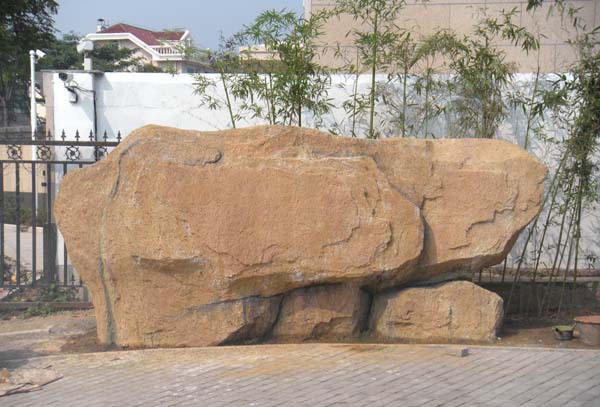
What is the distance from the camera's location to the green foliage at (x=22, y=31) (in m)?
20.3

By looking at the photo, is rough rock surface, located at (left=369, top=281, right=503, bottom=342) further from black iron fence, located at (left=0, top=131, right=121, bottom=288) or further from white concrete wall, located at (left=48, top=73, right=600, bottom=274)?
white concrete wall, located at (left=48, top=73, right=600, bottom=274)

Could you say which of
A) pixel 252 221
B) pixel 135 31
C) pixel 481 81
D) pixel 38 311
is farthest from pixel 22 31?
pixel 135 31

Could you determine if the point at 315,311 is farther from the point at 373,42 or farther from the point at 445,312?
the point at 373,42

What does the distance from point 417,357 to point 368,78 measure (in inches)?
185

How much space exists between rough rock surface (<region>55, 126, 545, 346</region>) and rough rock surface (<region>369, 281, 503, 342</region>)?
24cm

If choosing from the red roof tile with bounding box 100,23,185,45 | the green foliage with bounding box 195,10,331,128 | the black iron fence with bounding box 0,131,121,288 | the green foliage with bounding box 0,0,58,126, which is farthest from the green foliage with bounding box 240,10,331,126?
the red roof tile with bounding box 100,23,185,45

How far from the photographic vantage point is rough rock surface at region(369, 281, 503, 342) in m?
6.45

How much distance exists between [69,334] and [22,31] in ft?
59.0

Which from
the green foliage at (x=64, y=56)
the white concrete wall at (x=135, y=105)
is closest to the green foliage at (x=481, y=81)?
the white concrete wall at (x=135, y=105)

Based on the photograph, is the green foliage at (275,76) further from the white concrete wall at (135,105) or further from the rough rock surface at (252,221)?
the rough rock surface at (252,221)

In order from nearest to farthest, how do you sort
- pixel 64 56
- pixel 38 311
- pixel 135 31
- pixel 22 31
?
pixel 38 311
pixel 22 31
pixel 64 56
pixel 135 31

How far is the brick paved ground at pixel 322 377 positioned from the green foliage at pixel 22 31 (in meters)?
14.1

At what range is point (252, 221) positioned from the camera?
602cm

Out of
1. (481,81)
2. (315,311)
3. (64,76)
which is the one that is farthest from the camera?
(64,76)
